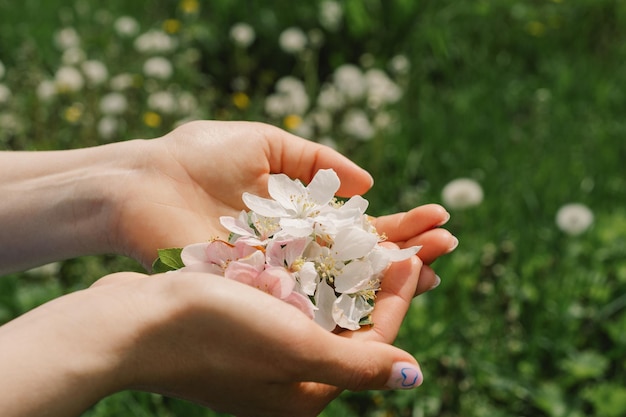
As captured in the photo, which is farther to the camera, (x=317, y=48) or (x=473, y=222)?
(x=317, y=48)

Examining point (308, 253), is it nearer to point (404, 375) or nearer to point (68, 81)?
point (404, 375)

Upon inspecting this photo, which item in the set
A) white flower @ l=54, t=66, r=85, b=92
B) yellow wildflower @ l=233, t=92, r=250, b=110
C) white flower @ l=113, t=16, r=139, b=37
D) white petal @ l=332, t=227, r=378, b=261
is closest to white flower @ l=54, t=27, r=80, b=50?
white flower @ l=113, t=16, r=139, b=37

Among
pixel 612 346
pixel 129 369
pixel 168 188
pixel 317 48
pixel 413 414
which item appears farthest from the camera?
pixel 317 48

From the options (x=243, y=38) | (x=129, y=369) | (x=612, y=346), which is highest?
(x=129, y=369)

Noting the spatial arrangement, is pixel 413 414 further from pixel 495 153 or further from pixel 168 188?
pixel 495 153

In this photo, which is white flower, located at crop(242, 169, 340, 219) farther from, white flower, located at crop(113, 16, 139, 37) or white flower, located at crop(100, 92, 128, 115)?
white flower, located at crop(113, 16, 139, 37)

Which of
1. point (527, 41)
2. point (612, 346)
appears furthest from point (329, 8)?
point (612, 346)

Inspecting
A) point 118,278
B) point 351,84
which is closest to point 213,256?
point 118,278
